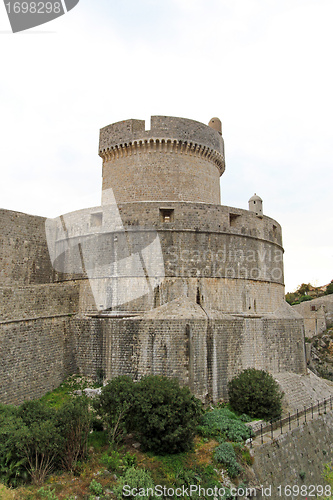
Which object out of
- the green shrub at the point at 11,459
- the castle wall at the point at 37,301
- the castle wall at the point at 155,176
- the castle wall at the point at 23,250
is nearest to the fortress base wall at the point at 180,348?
the castle wall at the point at 37,301

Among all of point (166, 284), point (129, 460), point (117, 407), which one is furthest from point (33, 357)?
point (166, 284)

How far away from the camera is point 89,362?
1373 cm

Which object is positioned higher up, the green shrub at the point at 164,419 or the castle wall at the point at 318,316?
the castle wall at the point at 318,316

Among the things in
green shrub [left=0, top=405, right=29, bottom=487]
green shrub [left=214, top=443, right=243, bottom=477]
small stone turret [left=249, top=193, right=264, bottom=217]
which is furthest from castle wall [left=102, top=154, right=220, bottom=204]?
green shrub [left=0, top=405, right=29, bottom=487]

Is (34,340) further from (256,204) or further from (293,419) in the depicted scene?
(256,204)

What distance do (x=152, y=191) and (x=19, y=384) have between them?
32.7ft

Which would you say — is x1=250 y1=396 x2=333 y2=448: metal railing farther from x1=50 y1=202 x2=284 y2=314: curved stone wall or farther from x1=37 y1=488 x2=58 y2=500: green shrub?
x1=37 y1=488 x2=58 y2=500: green shrub

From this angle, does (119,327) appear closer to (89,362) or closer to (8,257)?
(89,362)

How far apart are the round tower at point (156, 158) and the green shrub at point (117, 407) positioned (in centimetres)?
964

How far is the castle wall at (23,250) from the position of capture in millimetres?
14641

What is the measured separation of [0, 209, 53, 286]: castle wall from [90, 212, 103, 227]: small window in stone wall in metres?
2.41

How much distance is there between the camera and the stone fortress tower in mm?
12711

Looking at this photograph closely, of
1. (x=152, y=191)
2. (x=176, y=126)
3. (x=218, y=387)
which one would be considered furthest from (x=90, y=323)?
(x=176, y=126)

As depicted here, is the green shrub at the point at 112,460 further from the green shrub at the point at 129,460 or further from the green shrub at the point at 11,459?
the green shrub at the point at 11,459
